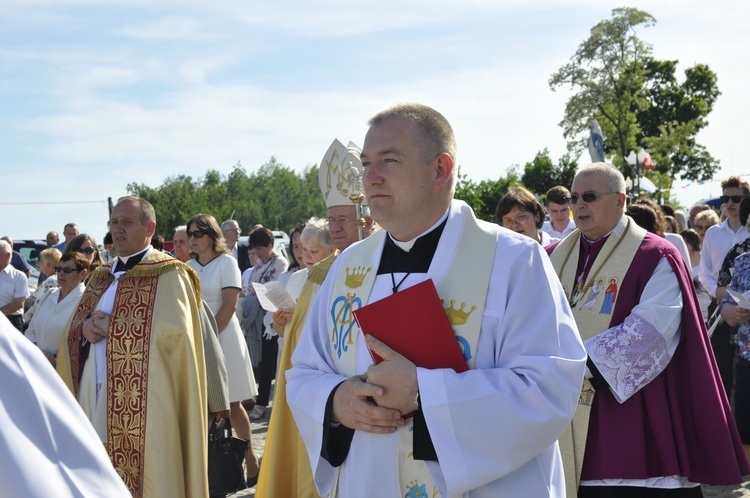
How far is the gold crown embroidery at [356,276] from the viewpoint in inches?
133

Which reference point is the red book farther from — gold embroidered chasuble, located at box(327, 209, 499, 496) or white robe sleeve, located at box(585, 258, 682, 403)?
white robe sleeve, located at box(585, 258, 682, 403)

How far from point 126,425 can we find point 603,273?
326cm

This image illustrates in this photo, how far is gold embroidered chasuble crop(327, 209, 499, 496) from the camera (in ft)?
9.88

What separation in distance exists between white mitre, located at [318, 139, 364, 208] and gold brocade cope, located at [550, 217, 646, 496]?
149cm

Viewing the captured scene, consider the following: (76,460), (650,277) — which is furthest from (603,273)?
(76,460)

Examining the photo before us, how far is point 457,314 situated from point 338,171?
276cm

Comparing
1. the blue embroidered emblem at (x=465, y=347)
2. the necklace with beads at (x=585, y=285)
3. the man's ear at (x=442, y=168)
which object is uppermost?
the man's ear at (x=442, y=168)

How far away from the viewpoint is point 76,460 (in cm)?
136

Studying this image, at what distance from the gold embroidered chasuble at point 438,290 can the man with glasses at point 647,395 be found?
1426 millimetres

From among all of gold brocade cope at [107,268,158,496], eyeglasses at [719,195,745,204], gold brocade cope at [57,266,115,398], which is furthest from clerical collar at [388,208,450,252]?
eyeglasses at [719,195,745,204]

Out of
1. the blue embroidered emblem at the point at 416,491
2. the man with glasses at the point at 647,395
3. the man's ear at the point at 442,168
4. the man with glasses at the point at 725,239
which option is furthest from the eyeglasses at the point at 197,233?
the blue embroidered emblem at the point at 416,491

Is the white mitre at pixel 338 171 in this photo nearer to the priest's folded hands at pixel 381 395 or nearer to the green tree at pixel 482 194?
the priest's folded hands at pixel 381 395

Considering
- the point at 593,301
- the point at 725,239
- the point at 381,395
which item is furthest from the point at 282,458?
the point at 725,239

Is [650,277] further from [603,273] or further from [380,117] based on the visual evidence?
[380,117]
